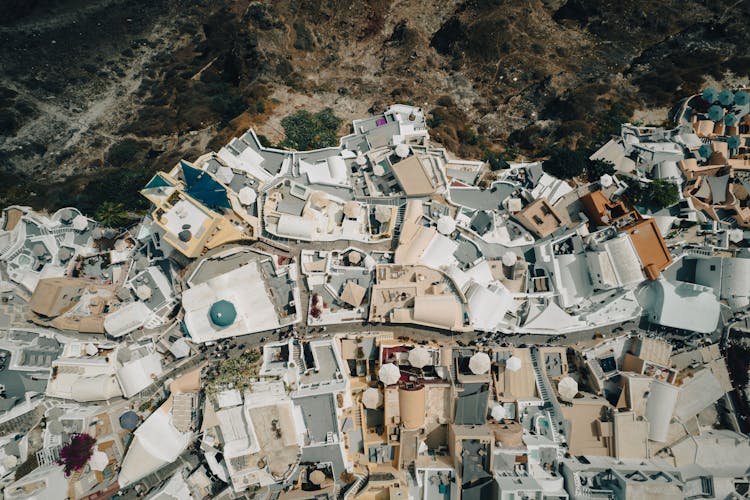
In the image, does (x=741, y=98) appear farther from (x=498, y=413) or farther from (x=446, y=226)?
(x=498, y=413)

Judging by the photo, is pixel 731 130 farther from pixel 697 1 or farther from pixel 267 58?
pixel 267 58

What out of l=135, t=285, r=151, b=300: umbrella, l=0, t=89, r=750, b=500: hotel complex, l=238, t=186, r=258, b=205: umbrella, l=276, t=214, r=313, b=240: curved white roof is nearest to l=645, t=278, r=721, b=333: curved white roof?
l=0, t=89, r=750, b=500: hotel complex

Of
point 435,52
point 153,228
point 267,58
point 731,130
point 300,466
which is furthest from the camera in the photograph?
→ point 435,52

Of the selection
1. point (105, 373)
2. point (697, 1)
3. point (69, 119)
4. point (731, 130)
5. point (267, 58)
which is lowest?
point (105, 373)

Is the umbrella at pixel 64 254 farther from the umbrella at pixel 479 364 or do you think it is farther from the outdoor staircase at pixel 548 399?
the outdoor staircase at pixel 548 399

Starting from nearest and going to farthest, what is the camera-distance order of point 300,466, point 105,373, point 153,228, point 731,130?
point 300,466 → point 105,373 → point 153,228 → point 731,130

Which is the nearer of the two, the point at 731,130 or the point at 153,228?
the point at 153,228

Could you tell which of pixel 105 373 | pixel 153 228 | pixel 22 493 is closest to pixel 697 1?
pixel 153 228

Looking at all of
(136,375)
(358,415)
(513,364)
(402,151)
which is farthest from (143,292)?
(513,364)
